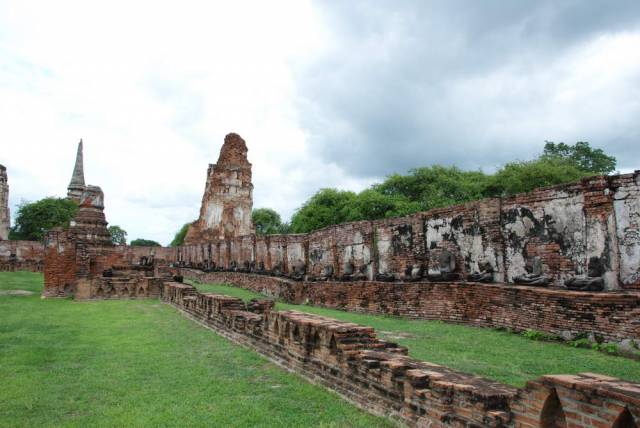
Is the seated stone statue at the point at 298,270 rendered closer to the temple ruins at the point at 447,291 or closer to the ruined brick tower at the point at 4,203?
the temple ruins at the point at 447,291

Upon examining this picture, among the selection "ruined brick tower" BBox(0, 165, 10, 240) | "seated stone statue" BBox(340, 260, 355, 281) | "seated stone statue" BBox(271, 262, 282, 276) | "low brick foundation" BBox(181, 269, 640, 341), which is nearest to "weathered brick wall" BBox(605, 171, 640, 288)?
"low brick foundation" BBox(181, 269, 640, 341)

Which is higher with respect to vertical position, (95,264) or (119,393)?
(95,264)

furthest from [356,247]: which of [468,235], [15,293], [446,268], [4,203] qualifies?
[4,203]

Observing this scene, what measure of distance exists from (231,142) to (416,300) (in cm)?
2854

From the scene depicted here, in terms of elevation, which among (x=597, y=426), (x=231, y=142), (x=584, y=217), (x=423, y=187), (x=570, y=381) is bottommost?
(x=597, y=426)

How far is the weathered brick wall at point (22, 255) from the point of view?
104 feet

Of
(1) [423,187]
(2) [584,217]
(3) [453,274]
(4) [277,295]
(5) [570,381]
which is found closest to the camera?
(5) [570,381]

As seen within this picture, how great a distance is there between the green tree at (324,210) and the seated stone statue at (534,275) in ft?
93.1

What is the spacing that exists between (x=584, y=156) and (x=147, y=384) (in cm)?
3931

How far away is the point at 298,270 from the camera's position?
16.7 m

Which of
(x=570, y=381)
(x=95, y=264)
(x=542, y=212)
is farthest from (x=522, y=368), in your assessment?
(x=95, y=264)

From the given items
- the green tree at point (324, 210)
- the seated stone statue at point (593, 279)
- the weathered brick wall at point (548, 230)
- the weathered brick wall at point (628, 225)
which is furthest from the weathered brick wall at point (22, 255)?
the weathered brick wall at point (628, 225)

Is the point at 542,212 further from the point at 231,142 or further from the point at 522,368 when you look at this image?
the point at 231,142

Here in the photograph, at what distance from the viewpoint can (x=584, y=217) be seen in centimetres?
752
